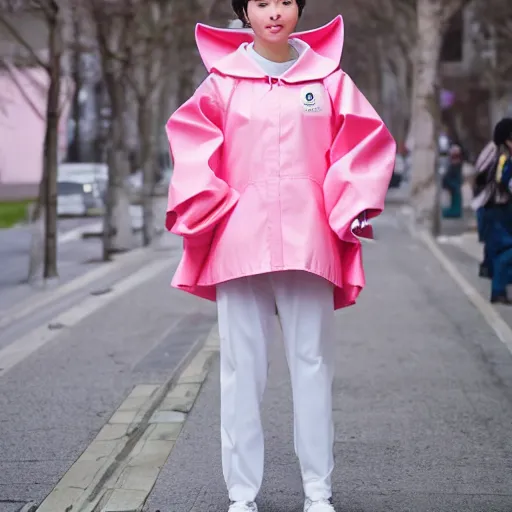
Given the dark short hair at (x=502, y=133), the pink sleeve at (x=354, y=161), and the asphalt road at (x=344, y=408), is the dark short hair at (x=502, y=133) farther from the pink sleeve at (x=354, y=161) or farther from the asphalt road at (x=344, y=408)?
the pink sleeve at (x=354, y=161)

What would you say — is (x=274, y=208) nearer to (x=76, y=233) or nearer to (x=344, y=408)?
(x=344, y=408)

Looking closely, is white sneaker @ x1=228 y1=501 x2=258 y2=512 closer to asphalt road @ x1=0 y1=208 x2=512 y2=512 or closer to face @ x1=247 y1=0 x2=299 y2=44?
asphalt road @ x1=0 y1=208 x2=512 y2=512

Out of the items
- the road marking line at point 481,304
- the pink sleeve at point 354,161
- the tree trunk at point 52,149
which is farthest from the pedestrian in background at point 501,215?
the pink sleeve at point 354,161

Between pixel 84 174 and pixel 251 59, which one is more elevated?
pixel 251 59

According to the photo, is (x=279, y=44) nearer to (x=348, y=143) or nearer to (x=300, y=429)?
(x=348, y=143)

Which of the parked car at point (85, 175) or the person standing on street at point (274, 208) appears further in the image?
the parked car at point (85, 175)

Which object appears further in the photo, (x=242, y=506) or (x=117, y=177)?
(x=117, y=177)

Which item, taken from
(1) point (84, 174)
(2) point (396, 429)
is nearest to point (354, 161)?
(2) point (396, 429)

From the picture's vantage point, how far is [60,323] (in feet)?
35.2

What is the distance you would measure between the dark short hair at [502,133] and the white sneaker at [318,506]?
296 inches

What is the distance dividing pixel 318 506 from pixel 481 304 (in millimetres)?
7847

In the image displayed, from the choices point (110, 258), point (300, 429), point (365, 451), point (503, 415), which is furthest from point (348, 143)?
point (110, 258)

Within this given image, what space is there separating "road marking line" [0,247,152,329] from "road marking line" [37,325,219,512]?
4.23 meters

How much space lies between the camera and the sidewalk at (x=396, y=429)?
511 centimetres
